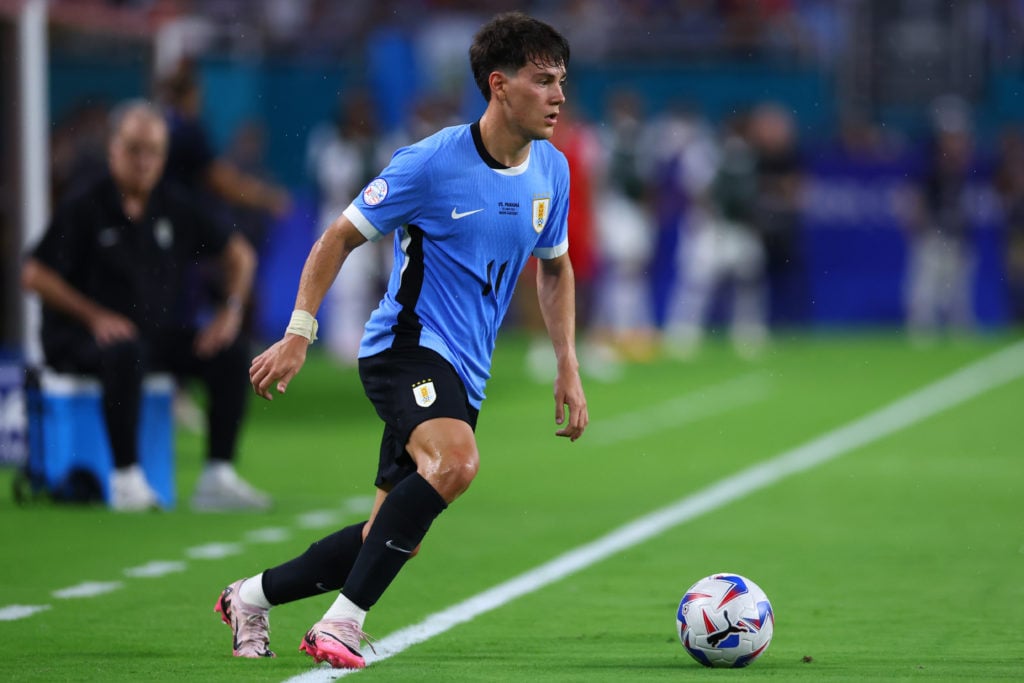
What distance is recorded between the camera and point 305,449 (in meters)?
13.9

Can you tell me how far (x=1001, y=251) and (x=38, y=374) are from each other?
685 inches

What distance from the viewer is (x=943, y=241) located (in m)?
24.8

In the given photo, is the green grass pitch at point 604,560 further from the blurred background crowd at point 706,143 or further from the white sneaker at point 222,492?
the blurred background crowd at point 706,143

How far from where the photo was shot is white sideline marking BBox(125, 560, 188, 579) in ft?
27.4

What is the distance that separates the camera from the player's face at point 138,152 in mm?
10070

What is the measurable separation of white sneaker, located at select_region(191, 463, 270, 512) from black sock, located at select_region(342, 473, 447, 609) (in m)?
4.69

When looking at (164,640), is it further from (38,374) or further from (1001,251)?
(1001,251)

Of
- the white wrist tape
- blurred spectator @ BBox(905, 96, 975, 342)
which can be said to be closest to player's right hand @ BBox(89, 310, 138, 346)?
the white wrist tape

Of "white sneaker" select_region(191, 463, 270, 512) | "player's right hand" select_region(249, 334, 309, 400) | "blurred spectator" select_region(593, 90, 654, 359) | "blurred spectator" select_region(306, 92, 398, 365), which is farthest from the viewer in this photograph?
"blurred spectator" select_region(593, 90, 654, 359)

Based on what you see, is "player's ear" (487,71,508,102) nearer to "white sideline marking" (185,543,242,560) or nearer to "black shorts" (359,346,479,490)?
"black shorts" (359,346,479,490)

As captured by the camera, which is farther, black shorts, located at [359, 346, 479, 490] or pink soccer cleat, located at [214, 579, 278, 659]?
pink soccer cleat, located at [214, 579, 278, 659]

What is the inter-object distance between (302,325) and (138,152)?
4.61 meters

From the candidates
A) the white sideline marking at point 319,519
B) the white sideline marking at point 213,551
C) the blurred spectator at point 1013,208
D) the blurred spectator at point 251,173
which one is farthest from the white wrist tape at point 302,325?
the blurred spectator at point 1013,208

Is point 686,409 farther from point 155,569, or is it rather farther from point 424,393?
point 424,393
